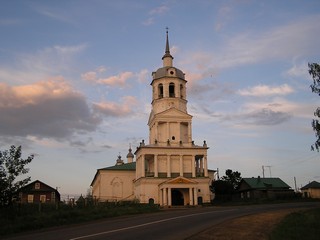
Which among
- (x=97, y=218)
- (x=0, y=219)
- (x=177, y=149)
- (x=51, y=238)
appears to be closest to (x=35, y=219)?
(x=0, y=219)

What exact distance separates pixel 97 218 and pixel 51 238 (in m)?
10.5

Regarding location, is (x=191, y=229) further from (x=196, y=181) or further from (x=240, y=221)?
(x=196, y=181)

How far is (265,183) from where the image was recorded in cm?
7175

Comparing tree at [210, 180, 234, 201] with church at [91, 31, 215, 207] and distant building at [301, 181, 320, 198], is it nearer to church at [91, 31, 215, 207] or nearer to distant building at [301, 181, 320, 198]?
church at [91, 31, 215, 207]

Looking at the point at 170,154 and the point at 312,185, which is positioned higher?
the point at 170,154

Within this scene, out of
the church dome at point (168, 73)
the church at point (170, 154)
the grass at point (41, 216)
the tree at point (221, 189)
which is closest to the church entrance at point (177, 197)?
the church at point (170, 154)

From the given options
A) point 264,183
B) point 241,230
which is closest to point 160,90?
point 264,183

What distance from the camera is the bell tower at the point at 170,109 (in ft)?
196

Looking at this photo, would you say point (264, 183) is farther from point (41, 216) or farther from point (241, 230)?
point (241, 230)

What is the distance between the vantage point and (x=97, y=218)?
1117 inches

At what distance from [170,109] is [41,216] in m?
34.9

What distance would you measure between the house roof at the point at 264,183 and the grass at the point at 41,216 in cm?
4238

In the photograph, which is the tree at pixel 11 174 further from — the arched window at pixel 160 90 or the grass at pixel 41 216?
the arched window at pixel 160 90

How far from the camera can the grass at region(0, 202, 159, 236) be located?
23828 millimetres
